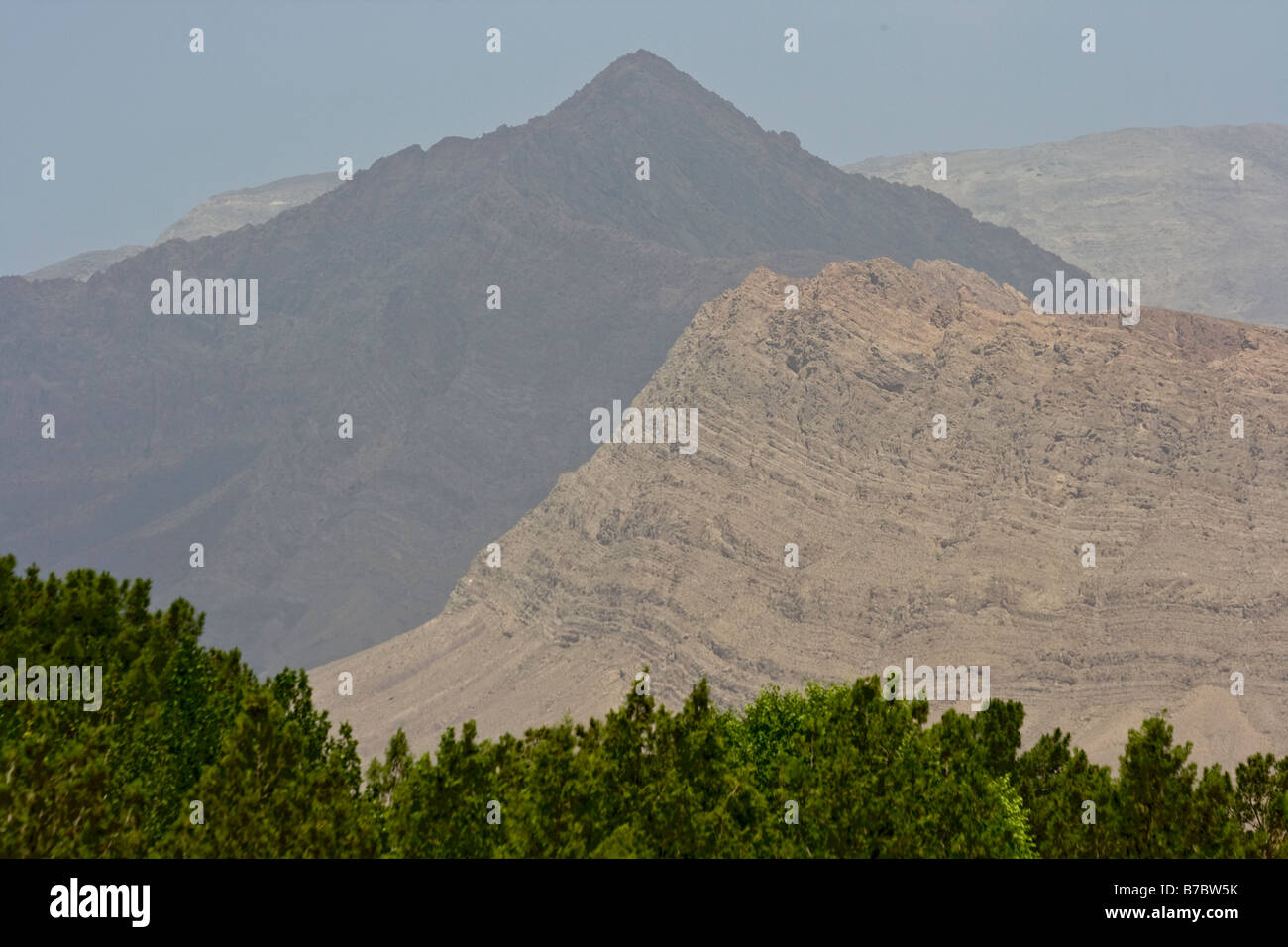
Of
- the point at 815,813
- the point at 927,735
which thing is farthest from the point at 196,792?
the point at 927,735

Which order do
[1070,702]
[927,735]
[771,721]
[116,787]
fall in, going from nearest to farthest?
[116,787]
[927,735]
[771,721]
[1070,702]

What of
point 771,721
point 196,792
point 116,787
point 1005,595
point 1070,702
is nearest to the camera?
point 196,792

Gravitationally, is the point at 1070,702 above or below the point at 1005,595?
below

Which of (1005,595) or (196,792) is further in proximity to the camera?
(1005,595)

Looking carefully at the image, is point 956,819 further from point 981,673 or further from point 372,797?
point 981,673

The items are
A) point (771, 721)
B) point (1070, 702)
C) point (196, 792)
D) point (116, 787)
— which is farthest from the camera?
point (1070, 702)

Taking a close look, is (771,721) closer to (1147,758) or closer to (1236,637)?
(1147,758)

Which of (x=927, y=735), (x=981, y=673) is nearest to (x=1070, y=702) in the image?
(x=981, y=673)
